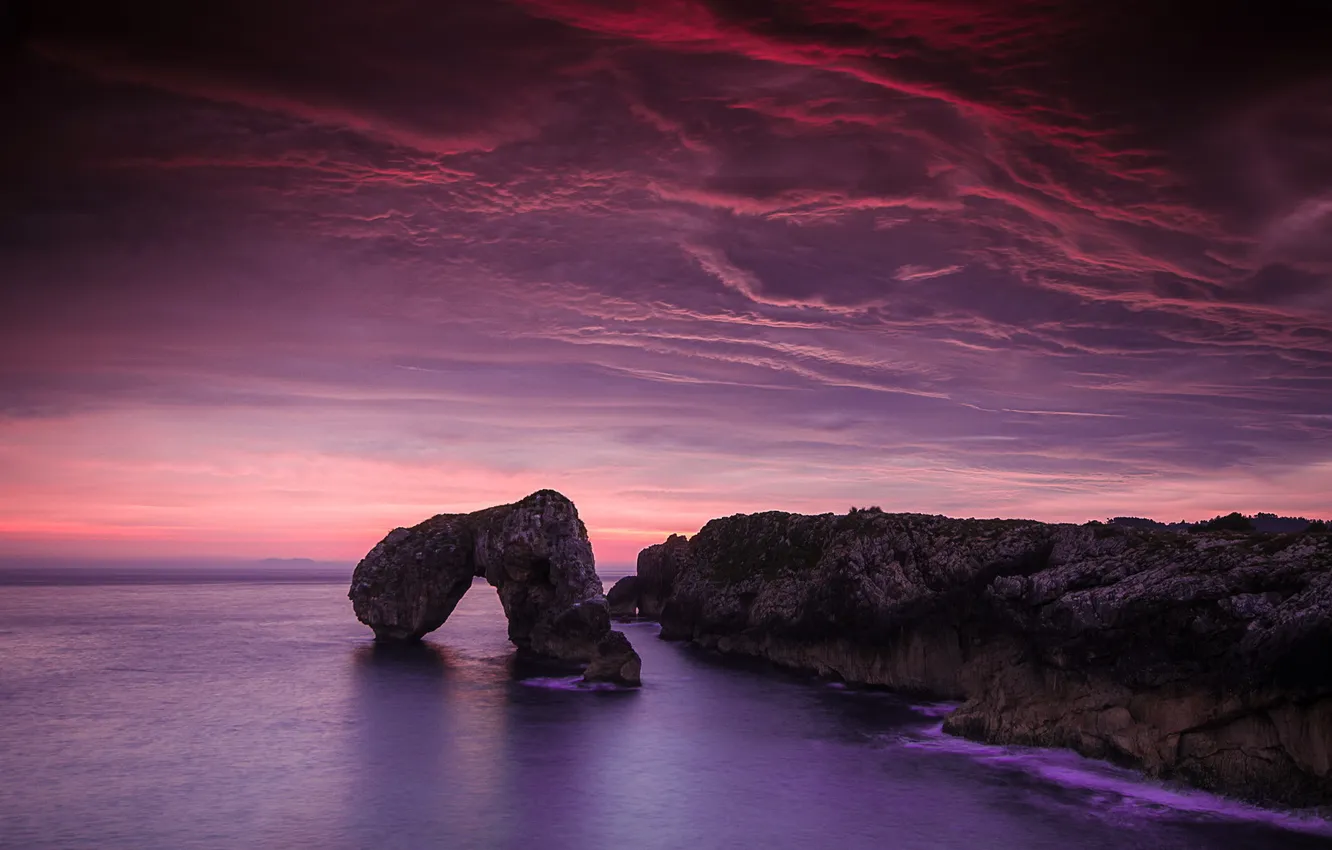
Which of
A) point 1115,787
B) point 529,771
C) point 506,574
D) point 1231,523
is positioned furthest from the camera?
point 506,574

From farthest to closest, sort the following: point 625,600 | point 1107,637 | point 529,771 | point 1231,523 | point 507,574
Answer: point 625,600, point 507,574, point 1231,523, point 529,771, point 1107,637

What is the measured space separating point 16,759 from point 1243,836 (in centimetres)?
5456

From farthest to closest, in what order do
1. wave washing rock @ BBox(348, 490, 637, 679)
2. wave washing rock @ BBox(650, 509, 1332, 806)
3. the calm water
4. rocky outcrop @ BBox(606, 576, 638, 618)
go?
rocky outcrop @ BBox(606, 576, 638, 618)
wave washing rock @ BBox(348, 490, 637, 679)
wave washing rock @ BBox(650, 509, 1332, 806)
the calm water

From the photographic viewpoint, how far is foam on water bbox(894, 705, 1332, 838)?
32.5 m

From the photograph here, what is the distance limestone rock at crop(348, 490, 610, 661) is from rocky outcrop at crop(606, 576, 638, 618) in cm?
4382

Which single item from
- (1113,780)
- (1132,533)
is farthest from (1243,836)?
(1132,533)

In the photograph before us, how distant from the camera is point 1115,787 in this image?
3703 cm

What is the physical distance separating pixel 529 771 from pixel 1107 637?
28.2m

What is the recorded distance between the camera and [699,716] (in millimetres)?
54906

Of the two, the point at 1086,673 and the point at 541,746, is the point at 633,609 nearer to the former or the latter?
the point at 541,746

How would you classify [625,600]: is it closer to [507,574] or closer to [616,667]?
[507,574]

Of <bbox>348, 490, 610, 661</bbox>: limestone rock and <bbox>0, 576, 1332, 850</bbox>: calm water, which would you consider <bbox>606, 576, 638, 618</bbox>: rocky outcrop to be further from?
<bbox>0, 576, 1332, 850</bbox>: calm water

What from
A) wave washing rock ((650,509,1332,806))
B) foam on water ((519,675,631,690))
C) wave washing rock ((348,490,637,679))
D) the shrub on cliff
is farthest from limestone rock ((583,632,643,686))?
the shrub on cliff

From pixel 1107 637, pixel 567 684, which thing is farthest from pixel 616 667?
pixel 1107 637
